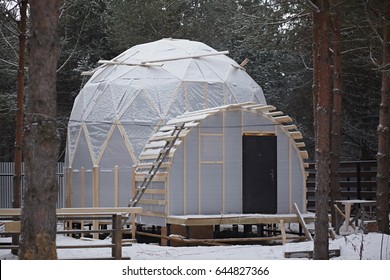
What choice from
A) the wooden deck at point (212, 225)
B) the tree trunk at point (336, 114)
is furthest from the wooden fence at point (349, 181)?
the wooden deck at point (212, 225)

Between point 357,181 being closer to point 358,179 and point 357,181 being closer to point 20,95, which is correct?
point 358,179

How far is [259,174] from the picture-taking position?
1877 centimetres

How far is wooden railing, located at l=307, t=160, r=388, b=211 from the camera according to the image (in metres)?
24.8

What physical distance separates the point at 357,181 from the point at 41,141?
708 inches

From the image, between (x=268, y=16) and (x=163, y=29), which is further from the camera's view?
(x=163, y=29)

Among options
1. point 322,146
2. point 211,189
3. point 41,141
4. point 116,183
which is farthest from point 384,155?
point 41,141

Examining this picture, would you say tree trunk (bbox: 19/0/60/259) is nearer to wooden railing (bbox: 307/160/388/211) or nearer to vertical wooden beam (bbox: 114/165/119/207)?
vertical wooden beam (bbox: 114/165/119/207)

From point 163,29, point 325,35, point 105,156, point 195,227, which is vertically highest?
point 163,29

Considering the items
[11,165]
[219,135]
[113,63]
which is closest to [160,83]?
[113,63]

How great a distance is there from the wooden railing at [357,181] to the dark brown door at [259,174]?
659 centimetres

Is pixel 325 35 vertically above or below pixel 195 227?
above

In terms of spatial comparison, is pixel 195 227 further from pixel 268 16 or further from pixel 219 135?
pixel 268 16

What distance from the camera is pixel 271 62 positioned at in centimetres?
3303
